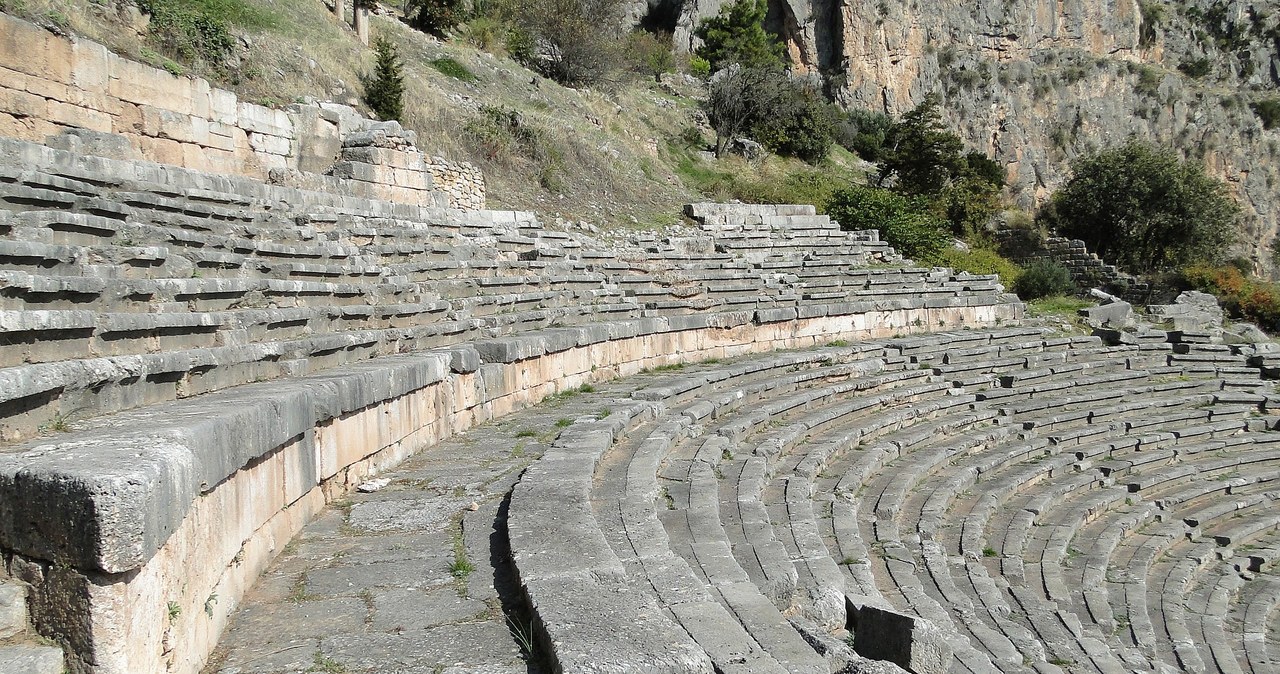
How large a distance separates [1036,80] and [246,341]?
48.7 meters

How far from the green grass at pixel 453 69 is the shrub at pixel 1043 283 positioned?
15.0 m

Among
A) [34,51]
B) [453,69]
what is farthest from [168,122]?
[453,69]

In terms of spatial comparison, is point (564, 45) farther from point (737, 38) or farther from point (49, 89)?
point (49, 89)

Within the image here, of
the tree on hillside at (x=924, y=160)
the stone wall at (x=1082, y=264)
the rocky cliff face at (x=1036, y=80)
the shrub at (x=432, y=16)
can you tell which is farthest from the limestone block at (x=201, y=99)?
the rocky cliff face at (x=1036, y=80)

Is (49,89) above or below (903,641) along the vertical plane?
above

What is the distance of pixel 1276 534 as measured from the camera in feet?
35.7

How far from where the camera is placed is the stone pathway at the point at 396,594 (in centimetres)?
301

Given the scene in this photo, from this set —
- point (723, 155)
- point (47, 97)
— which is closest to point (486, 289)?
point (47, 97)

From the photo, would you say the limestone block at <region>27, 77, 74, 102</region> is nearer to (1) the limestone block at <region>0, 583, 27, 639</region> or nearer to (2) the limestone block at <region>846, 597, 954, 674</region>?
(1) the limestone block at <region>0, 583, 27, 639</region>

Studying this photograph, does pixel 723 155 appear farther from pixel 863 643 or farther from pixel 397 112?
pixel 863 643

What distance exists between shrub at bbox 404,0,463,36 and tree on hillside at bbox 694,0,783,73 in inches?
656

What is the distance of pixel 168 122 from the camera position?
11656 mm

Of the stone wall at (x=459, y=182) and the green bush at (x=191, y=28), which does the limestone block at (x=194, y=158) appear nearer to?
the green bush at (x=191, y=28)

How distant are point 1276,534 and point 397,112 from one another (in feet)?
50.4
